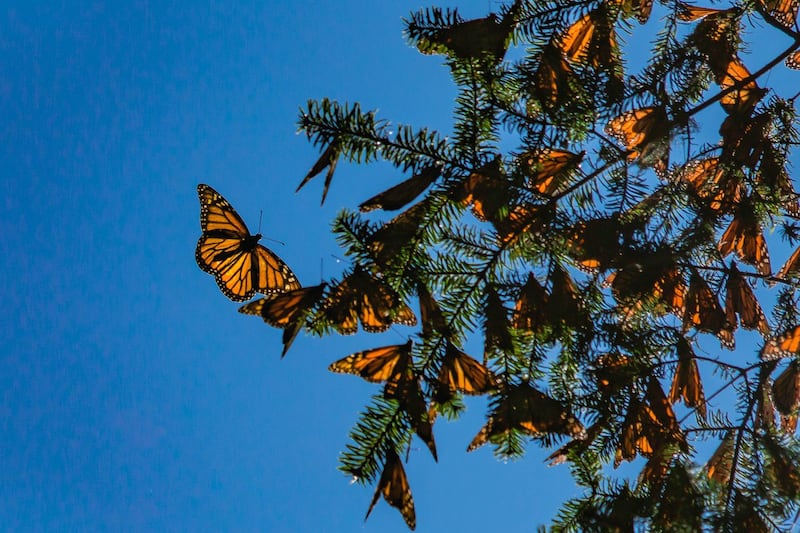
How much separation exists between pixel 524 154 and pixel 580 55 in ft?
0.94

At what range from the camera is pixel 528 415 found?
142 cm

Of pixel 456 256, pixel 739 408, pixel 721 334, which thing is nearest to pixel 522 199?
pixel 456 256

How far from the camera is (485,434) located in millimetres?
1472

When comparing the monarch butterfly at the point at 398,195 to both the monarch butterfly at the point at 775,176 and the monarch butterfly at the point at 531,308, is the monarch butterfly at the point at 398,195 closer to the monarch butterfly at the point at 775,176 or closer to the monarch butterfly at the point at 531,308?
the monarch butterfly at the point at 531,308

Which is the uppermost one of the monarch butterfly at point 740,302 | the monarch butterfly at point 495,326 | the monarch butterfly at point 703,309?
the monarch butterfly at point 740,302

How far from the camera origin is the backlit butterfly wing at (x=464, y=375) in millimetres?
1436

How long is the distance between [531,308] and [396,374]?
0.36m

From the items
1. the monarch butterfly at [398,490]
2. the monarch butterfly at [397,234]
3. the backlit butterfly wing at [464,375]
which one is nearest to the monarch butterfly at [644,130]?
the monarch butterfly at [397,234]

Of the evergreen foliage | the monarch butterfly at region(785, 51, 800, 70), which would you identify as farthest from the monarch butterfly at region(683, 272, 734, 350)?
the monarch butterfly at region(785, 51, 800, 70)

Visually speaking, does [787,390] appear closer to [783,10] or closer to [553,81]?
[553,81]

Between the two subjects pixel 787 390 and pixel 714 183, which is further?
pixel 714 183

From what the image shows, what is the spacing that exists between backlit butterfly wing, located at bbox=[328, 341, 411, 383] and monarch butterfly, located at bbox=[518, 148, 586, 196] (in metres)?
0.50

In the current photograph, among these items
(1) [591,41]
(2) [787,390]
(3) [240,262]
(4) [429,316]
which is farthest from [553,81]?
(3) [240,262]

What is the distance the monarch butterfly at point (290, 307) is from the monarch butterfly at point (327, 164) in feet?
0.68
